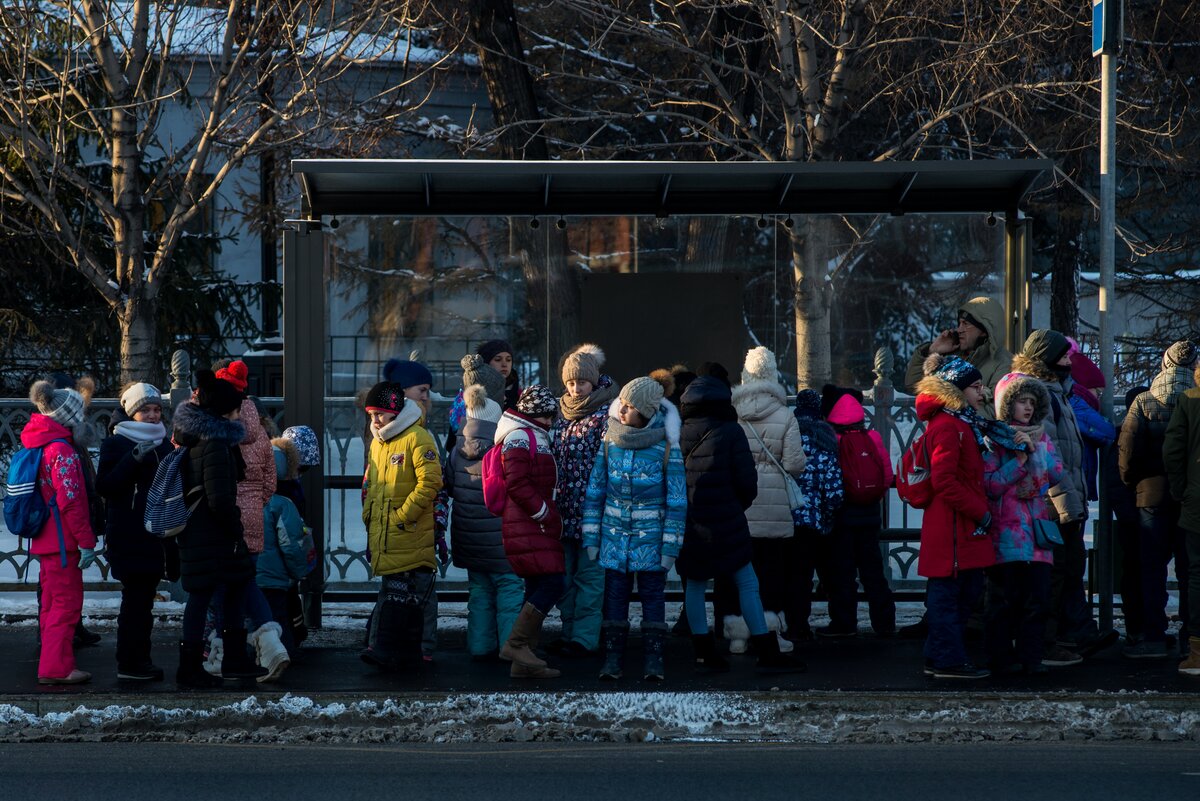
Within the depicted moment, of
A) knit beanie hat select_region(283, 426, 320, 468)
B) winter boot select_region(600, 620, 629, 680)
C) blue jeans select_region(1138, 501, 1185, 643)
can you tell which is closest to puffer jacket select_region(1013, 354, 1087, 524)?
blue jeans select_region(1138, 501, 1185, 643)

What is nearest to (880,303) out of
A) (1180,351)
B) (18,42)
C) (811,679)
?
(1180,351)

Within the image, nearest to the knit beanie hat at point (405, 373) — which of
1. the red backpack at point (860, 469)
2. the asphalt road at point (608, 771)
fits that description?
the asphalt road at point (608, 771)

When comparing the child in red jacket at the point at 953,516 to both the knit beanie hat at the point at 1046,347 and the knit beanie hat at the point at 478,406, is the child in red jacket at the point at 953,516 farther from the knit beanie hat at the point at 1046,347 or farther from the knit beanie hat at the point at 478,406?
the knit beanie hat at the point at 478,406

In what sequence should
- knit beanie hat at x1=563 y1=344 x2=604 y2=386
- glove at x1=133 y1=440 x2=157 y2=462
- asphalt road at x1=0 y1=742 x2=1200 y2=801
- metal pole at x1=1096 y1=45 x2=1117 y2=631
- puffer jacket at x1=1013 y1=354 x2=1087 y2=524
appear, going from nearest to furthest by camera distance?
asphalt road at x1=0 y1=742 x2=1200 y2=801
glove at x1=133 y1=440 x2=157 y2=462
puffer jacket at x1=1013 y1=354 x2=1087 y2=524
knit beanie hat at x1=563 y1=344 x2=604 y2=386
metal pole at x1=1096 y1=45 x2=1117 y2=631

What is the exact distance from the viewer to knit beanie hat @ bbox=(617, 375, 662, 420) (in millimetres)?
7285

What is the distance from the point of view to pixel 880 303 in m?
10.2

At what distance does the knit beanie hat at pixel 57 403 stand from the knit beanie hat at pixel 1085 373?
5.61 meters

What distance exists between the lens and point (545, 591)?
7609mm

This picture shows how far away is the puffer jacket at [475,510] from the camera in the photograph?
795cm

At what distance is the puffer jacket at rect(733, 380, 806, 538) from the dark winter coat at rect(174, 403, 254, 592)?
9.38 ft

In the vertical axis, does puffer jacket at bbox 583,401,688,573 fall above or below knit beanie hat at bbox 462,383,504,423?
below

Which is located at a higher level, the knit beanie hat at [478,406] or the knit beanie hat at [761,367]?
the knit beanie hat at [761,367]

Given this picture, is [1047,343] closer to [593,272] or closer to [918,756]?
[918,756]

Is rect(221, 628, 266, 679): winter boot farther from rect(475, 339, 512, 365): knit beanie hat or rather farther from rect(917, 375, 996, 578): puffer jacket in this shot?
rect(917, 375, 996, 578): puffer jacket
